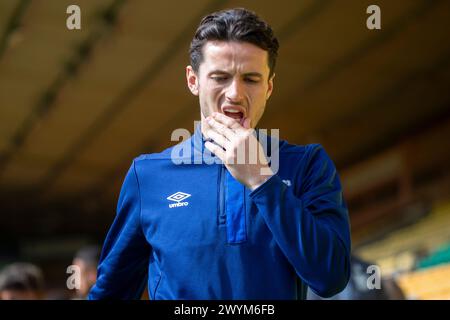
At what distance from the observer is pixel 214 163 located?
147 centimetres

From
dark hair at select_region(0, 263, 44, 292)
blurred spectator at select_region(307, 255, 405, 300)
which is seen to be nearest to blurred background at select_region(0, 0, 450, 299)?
dark hair at select_region(0, 263, 44, 292)

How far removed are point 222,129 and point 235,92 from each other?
0.31ft

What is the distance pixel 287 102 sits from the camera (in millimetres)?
9625

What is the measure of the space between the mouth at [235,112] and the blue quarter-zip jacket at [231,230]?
0.10 m

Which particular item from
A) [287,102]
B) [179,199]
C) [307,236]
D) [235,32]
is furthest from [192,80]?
[287,102]

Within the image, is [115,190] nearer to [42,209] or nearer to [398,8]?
[42,209]

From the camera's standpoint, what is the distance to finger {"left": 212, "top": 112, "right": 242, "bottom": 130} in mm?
1339

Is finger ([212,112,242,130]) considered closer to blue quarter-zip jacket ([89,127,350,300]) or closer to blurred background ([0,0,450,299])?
blue quarter-zip jacket ([89,127,350,300])

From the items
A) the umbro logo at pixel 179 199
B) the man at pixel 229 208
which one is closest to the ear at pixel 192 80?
the man at pixel 229 208

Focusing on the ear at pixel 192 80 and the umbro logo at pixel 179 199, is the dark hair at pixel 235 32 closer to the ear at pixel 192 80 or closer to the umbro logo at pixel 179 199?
the ear at pixel 192 80

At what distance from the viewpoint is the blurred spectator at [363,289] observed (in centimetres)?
334

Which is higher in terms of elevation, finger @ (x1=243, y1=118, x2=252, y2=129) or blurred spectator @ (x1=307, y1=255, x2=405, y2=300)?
blurred spectator @ (x1=307, y1=255, x2=405, y2=300)

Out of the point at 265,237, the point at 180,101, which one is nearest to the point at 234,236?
the point at 265,237
